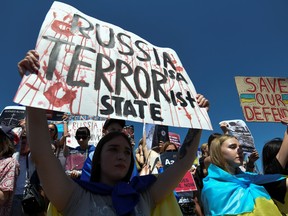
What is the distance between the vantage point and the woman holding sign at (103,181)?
142 centimetres

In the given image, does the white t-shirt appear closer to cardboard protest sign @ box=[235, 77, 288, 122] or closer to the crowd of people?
the crowd of people

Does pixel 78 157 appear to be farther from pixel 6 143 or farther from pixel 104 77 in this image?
pixel 104 77

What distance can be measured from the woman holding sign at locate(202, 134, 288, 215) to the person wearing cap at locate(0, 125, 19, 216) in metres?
1.88

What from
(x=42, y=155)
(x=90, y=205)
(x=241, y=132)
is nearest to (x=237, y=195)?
(x=90, y=205)

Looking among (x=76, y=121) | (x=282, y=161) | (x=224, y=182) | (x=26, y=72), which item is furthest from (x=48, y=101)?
(x=76, y=121)

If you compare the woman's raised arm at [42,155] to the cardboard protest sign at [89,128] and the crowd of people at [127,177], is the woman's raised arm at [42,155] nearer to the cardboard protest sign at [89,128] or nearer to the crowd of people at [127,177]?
the crowd of people at [127,177]

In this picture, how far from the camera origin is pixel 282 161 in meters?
2.71

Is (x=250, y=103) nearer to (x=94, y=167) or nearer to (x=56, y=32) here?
(x=94, y=167)

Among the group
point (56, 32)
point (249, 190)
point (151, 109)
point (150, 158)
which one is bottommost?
point (249, 190)

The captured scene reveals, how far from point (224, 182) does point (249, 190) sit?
9.6 inches

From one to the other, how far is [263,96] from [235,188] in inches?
64.4

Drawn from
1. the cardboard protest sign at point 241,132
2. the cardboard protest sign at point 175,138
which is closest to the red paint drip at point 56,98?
the cardboard protest sign at point 241,132

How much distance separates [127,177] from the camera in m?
1.83

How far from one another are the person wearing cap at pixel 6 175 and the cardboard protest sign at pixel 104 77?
139cm
